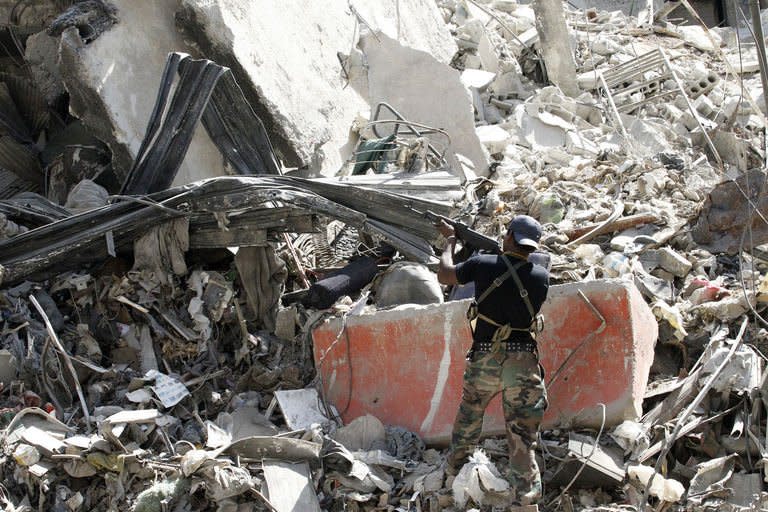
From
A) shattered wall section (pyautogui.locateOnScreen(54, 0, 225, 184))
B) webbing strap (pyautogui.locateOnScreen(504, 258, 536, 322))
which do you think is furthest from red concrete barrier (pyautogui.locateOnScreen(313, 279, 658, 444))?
shattered wall section (pyautogui.locateOnScreen(54, 0, 225, 184))

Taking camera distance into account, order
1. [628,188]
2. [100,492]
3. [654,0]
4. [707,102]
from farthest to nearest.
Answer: [654,0] → [707,102] → [628,188] → [100,492]

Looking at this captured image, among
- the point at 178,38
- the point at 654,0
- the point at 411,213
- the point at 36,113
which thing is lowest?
the point at 654,0

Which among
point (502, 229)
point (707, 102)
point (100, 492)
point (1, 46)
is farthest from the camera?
point (707, 102)

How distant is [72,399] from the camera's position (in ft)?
20.7

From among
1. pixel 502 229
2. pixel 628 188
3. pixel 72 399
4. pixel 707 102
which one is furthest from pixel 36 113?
pixel 707 102

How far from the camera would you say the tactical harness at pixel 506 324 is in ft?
16.2

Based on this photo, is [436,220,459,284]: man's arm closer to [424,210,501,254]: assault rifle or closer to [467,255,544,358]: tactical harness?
[467,255,544,358]: tactical harness

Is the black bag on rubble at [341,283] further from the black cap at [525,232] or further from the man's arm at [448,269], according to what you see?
the black cap at [525,232]

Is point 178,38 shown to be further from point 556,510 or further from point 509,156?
point 556,510

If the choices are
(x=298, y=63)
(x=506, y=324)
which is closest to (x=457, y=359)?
(x=506, y=324)

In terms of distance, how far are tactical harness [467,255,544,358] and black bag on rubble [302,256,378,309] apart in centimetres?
Result: 166

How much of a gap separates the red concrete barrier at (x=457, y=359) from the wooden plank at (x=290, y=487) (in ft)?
2.56

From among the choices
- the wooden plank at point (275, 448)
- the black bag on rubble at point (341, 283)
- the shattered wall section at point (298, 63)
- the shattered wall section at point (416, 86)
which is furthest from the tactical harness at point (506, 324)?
the shattered wall section at point (416, 86)

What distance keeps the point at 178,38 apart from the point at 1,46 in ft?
8.55
